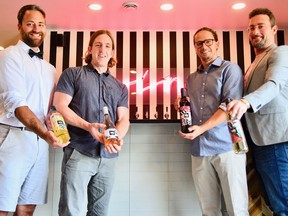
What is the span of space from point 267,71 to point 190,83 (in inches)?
19.4

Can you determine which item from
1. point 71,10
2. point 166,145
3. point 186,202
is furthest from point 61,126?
point 71,10

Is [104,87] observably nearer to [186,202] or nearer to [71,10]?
[186,202]

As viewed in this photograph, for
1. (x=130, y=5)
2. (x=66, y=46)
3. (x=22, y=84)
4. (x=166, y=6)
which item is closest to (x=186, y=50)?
(x=166, y=6)

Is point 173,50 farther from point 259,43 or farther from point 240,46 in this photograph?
point 259,43

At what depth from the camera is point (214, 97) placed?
5.94ft

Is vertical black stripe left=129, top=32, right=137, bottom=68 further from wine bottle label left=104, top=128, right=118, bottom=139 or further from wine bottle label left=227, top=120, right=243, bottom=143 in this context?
wine bottle label left=227, top=120, right=243, bottom=143

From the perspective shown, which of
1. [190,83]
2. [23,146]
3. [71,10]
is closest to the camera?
[23,146]

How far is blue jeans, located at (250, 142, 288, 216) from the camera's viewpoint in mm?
1623

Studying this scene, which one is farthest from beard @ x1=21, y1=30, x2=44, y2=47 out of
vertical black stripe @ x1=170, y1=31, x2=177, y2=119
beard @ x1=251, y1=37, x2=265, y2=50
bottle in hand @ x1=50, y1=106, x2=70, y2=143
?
vertical black stripe @ x1=170, y1=31, x2=177, y2=119

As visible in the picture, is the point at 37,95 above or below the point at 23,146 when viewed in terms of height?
above

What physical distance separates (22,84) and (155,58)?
12.2 feet

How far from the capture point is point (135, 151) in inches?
89.2

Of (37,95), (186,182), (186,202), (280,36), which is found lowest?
(186,202)

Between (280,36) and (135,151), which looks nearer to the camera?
(135,151)
